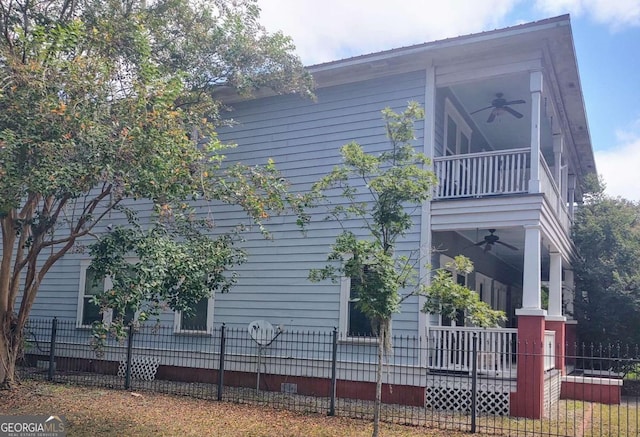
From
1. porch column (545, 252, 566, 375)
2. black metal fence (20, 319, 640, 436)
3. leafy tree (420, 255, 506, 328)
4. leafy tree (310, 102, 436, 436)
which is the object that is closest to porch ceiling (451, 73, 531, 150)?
porch column (545, 252, 566, 375)

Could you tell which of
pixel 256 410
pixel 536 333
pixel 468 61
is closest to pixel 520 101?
pixel 468 61

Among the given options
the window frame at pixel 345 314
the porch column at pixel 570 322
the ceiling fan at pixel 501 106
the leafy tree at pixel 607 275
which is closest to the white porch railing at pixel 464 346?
the window frame at pixel 345 314

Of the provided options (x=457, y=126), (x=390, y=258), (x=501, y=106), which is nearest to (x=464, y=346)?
(x=390, y=258)

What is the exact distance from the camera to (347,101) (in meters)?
13.0

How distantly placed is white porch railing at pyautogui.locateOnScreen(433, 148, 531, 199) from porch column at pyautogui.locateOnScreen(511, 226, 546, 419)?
1.15 meters

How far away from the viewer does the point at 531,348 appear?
10484 mm

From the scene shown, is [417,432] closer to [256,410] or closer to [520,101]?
[256,410]

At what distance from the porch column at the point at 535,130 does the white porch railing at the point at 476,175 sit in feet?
0.65

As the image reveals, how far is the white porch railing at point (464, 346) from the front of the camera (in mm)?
10609

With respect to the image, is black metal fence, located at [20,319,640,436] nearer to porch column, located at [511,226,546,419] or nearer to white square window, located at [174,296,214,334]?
porch column, located at [511,226,546,419]

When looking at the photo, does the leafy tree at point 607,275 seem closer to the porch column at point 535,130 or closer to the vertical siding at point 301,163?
the porch column at point 535,130

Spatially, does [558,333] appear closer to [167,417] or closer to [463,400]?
[463,400]

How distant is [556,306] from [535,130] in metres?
5.25

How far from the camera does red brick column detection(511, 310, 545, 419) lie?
1023 cm
